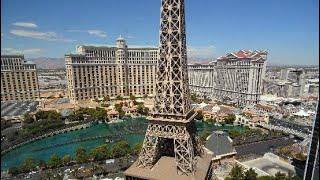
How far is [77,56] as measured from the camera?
2405 inches

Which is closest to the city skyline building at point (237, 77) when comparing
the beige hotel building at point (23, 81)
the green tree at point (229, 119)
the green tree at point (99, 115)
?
the green tree at point (229, 119)

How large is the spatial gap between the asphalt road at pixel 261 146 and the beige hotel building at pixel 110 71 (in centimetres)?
3988

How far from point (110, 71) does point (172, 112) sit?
53.9 m

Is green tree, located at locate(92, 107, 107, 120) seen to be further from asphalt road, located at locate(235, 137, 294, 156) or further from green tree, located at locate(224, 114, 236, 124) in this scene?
asphalt road, located at locate(235, 137, 294, 156)

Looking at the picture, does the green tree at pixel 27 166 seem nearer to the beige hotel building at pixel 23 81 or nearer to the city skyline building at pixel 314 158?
the city skyline building at pixel 314 158

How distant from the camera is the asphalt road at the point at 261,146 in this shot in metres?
32.4

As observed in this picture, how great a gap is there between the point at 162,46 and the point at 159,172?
7.84 metres

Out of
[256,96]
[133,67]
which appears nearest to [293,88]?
[256,96]

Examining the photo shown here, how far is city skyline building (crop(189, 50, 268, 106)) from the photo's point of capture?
6222 cm

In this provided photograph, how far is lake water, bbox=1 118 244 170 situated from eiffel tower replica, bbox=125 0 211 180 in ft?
64.1

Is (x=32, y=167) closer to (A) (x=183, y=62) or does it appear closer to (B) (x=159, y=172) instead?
(B) (x=159, y=172)

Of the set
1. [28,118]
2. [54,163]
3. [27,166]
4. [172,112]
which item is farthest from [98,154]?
[28,118]

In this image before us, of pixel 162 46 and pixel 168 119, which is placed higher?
pixel 162 46

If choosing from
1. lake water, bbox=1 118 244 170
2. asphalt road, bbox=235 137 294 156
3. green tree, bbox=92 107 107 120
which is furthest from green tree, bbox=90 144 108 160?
green tree, bbox=92 107 107 120
